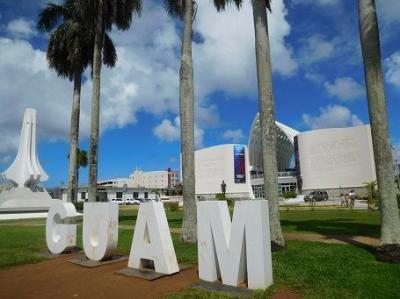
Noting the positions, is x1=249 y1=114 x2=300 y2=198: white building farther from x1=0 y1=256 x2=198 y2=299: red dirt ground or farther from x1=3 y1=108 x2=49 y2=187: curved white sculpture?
x1=0 y1=256 x2=198 y2=299: red dirt ground

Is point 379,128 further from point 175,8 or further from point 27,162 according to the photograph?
point 27,162

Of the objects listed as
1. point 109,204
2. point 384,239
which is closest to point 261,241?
point 384,239

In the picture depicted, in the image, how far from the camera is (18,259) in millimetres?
9797

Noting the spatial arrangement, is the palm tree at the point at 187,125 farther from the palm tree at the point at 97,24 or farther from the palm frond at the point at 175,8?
the palm tree at the point at 97,24

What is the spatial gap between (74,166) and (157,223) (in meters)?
17.6

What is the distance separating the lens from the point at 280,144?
10038cm

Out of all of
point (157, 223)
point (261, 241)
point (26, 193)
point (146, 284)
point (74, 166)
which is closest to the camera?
point (261, 241)

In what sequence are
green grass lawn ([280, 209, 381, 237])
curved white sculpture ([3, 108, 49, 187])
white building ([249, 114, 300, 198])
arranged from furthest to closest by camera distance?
white building ([249, 114, 300, 198])
curved white sculpture ([3, 108, 49, 187])
green grass lawn ([280, 209, 381, 237])

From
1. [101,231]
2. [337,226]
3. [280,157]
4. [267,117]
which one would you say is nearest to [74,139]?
[101,231]

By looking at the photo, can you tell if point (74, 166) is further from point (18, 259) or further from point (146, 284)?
point (146, 284)

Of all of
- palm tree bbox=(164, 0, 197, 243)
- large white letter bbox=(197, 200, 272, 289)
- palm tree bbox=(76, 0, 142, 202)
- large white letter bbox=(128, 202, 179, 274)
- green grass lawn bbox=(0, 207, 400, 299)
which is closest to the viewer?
green grass lawn bbox=(0, 207, 400, 299)

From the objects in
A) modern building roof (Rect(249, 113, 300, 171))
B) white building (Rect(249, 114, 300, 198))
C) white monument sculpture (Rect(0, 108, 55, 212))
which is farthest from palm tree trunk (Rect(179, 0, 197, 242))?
modern building roof (Rect(249, 113, 300, 171))

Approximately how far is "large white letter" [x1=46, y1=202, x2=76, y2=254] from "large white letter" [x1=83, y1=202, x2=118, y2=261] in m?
1.37

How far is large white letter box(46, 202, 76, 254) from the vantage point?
10586 millimetres
